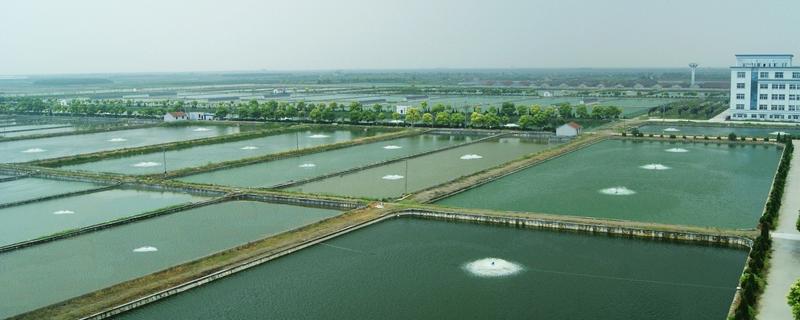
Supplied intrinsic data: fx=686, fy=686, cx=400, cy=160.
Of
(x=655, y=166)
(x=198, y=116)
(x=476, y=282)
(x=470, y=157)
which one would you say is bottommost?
(x=476, y=282)

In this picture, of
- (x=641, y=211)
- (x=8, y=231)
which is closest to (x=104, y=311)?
(x=8, y=231)

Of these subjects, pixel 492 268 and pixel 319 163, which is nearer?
pixel 492 268

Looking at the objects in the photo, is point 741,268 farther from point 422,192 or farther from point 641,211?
point 422,192

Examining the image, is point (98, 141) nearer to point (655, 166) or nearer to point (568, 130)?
point (568, 130)

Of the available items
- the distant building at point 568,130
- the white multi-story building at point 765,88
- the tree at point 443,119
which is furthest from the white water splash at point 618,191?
the white multi-story building at point 765,88

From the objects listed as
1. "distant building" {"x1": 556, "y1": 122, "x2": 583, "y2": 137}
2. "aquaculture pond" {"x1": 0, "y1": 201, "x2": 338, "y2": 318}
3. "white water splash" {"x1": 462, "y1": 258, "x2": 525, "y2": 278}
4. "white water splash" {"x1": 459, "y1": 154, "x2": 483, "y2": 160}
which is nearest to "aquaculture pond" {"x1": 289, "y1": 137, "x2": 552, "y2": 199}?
"white water splash" {"x1": 459, "y1": 154, "x2": 483, "y2": 160}

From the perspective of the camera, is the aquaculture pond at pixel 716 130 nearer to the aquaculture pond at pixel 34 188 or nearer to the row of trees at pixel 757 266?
the row of trees at pixel 757 266

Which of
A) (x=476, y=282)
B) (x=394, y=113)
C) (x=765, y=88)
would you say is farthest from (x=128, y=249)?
(x=765, y=88)
